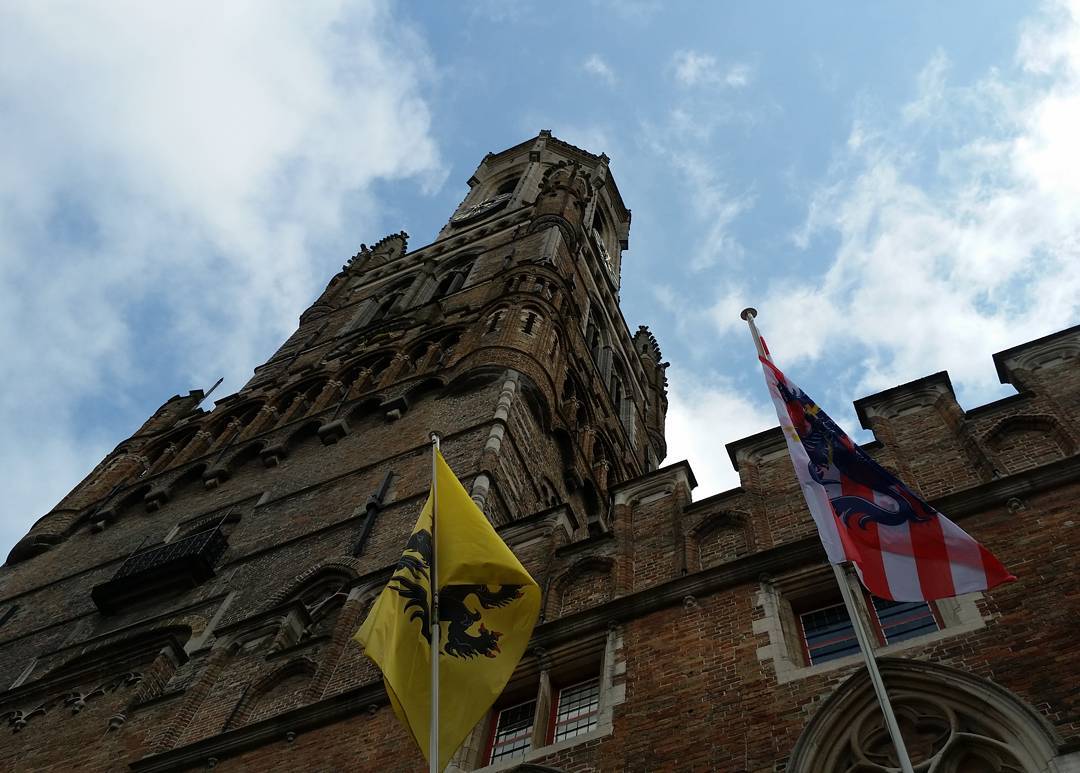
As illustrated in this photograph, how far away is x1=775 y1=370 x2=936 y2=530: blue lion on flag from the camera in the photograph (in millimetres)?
9883

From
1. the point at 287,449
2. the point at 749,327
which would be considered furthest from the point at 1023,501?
the point at 287,449

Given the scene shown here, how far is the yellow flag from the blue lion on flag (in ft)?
8.66

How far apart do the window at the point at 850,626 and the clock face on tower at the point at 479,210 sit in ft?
125

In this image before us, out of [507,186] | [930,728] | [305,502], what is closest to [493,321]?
[305,502]

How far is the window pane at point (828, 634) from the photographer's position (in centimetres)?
966

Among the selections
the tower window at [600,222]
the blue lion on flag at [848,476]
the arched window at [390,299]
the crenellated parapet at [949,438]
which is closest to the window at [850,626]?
the blue lion on flag at [848,476]

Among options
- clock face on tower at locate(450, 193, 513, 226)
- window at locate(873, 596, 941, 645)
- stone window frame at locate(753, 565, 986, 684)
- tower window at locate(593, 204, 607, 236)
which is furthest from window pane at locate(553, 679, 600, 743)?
tower window at locate(593, 204, 607, 236)

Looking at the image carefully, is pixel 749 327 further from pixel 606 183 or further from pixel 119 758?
pixel 606 183

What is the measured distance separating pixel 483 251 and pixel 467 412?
17437 mm

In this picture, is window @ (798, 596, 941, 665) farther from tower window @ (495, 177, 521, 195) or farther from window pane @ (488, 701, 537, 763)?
tower window @ (495, 177, 521, 195)

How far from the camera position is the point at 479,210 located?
50.5 meters

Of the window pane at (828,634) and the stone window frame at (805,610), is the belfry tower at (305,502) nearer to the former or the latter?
the stone window frame at (805,610)

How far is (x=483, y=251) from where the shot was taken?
3838 cm

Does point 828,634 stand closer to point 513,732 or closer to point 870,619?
point 870,619
